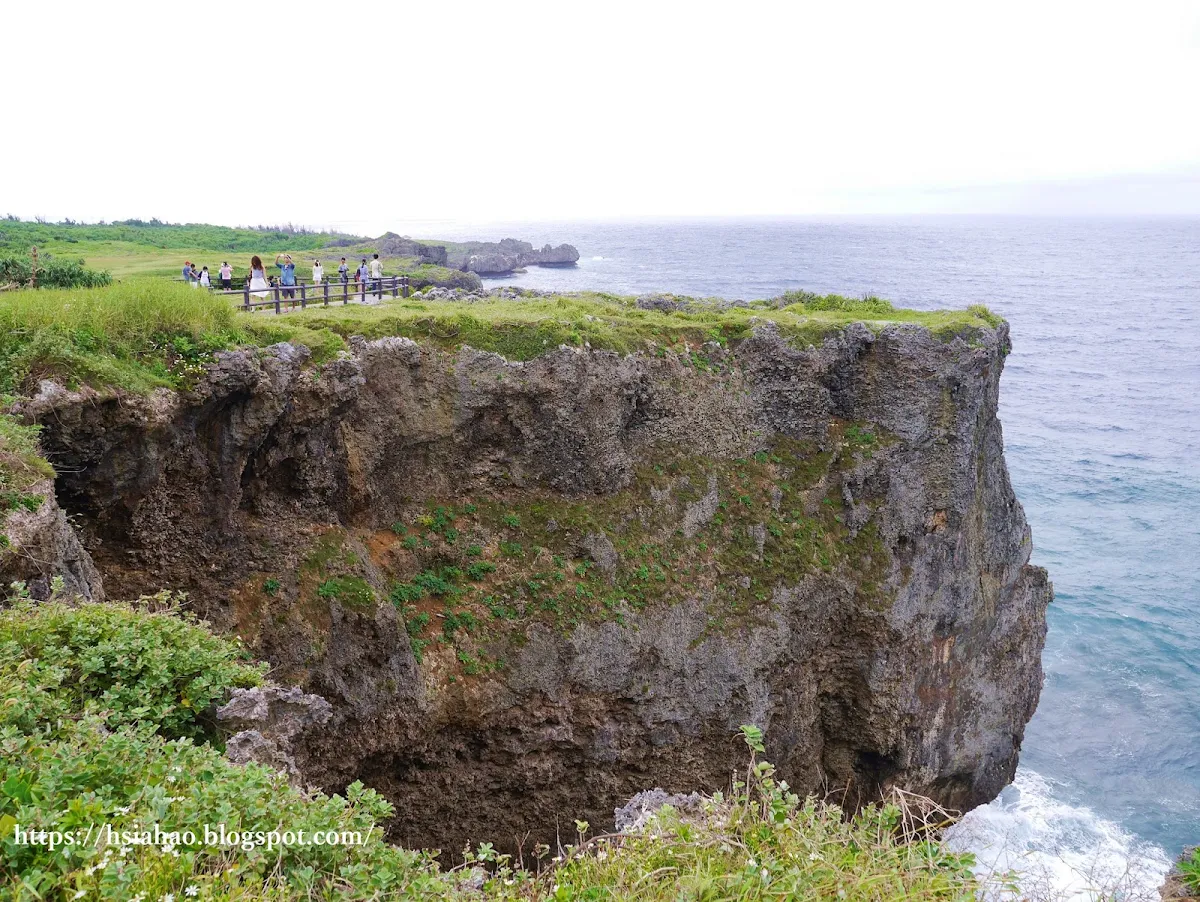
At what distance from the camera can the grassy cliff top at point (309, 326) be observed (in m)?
16.5

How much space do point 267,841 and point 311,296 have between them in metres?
30.2

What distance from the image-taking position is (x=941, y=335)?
89.1ft

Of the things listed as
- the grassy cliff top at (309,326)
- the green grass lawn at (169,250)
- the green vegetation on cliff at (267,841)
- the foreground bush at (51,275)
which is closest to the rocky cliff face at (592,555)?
the grassy cliff top at (309,326)

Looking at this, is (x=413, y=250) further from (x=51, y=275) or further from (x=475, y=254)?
(x=51, y=275)

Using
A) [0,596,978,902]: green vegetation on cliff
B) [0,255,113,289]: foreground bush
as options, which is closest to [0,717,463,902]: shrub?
[0,596,978,902]: green vegetation on cliff

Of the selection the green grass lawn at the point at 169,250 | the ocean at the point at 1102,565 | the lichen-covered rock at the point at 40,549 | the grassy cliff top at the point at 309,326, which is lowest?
the ocean at the point at 1102,565

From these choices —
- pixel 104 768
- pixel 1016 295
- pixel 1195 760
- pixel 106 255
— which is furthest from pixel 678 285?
pixel 104 768

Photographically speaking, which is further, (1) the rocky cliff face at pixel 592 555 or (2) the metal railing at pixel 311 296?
(2) the metal railing at pixel 311 296

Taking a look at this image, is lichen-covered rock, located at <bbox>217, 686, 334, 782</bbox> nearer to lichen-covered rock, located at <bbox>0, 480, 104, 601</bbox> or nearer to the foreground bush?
lichen-covered rock, located at <bbox>0, 480, 104, 601</bbox>

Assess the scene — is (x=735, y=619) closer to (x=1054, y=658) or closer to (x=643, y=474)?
(x=643, y=474)

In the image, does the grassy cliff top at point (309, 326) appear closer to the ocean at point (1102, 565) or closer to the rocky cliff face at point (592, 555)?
the rocky cliff face at point (592, 555)

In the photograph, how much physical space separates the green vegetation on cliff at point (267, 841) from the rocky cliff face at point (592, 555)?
1042 centimetres

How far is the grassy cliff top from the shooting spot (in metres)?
16.5

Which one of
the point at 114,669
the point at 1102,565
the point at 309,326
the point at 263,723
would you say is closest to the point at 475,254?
the point at 1102,565
